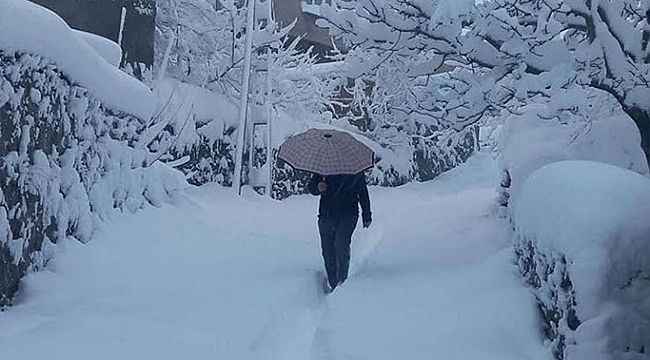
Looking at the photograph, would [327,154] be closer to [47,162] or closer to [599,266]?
[47,162]

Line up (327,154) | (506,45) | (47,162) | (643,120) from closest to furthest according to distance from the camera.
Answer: (47,162)
(643,120)
(506,45)
(327,154)

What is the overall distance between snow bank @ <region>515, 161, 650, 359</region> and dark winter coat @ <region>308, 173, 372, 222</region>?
3070 mm

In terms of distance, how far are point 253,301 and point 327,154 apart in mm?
2171

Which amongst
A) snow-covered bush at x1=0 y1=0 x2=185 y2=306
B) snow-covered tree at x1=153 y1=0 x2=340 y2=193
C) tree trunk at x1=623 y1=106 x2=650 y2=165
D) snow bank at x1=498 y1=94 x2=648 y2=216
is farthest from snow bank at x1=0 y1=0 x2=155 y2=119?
snow-covered tree at x1=153 y1=0 x2=340 y2=193

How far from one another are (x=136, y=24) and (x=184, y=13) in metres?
4.53

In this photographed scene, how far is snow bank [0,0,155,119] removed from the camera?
480cm

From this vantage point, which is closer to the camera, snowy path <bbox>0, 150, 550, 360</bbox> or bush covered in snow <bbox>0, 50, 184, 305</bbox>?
snowy path <bbox>0, 150, 550, 360</bbox>

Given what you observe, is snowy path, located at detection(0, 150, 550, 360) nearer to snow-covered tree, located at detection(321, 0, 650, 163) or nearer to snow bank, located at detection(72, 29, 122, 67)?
snow bank, located at detection(72, 29, 122, 67)

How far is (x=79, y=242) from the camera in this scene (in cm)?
630

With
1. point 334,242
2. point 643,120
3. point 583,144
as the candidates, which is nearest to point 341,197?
point 334,242

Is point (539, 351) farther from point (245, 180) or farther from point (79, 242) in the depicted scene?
point (245, 180)

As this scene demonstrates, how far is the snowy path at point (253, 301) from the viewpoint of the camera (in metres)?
4.75

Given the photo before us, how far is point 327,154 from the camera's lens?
27.0 ft

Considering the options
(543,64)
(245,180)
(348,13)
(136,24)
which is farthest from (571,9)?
(245,180)
